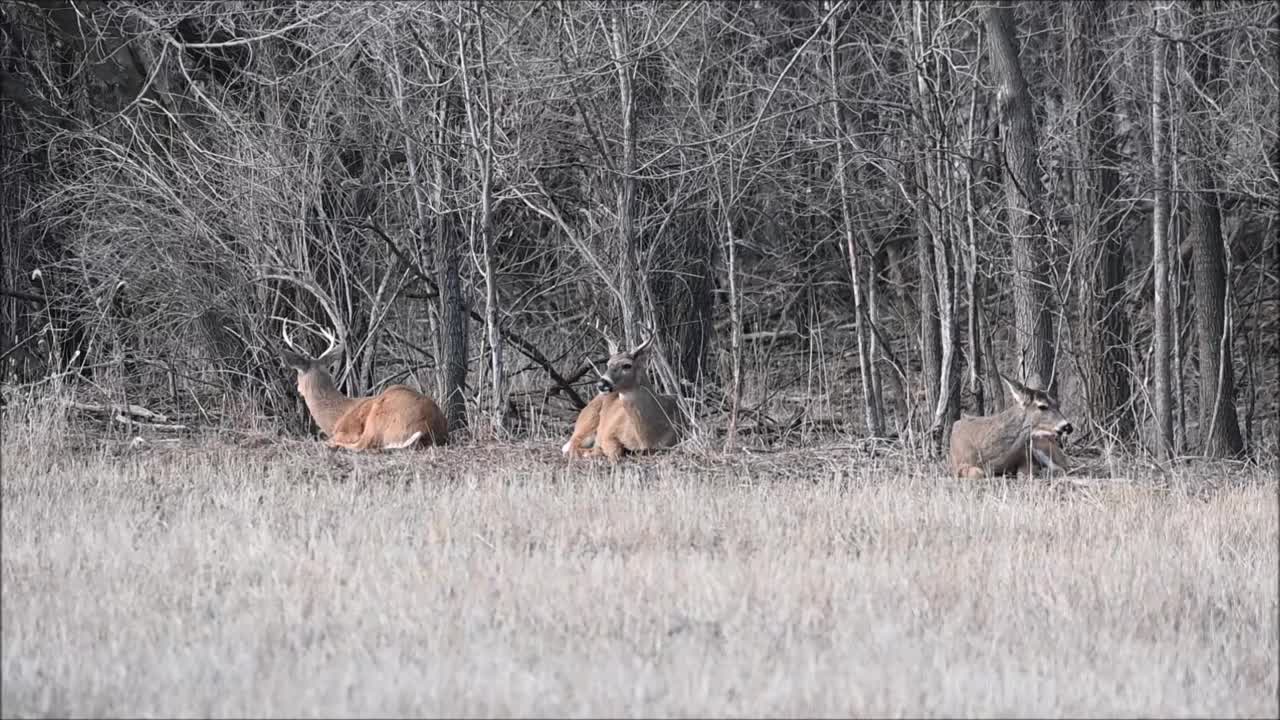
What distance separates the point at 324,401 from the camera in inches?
537

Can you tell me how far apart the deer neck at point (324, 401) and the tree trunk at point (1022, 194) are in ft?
18.5

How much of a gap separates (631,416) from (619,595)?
19.5 ft

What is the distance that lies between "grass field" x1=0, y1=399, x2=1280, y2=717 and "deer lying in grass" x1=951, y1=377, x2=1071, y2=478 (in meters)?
0.92

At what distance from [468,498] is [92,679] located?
3964 millimetres

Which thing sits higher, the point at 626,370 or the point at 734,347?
the point at 734,347

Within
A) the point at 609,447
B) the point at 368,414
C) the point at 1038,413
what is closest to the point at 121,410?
the point at 368,414

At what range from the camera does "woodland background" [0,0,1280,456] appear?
45.2ft

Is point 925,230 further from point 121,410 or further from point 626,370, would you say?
point 121,410

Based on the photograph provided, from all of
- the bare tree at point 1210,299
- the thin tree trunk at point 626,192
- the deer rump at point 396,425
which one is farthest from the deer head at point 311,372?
the bare tree at point 1210,299

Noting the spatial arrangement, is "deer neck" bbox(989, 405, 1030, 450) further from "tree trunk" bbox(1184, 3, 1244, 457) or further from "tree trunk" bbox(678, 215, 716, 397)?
"tree trunk" bbox(678, 215, 716, 397)

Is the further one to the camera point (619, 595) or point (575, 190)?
point (575, 190)

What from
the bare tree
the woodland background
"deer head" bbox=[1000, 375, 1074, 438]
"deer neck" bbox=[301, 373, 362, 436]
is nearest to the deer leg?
the woodland background

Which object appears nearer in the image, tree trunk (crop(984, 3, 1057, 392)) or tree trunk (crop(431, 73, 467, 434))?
tree trunk (crop(984, 3, 1057, 392))

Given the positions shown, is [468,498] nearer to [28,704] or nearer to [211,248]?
[28,704]
